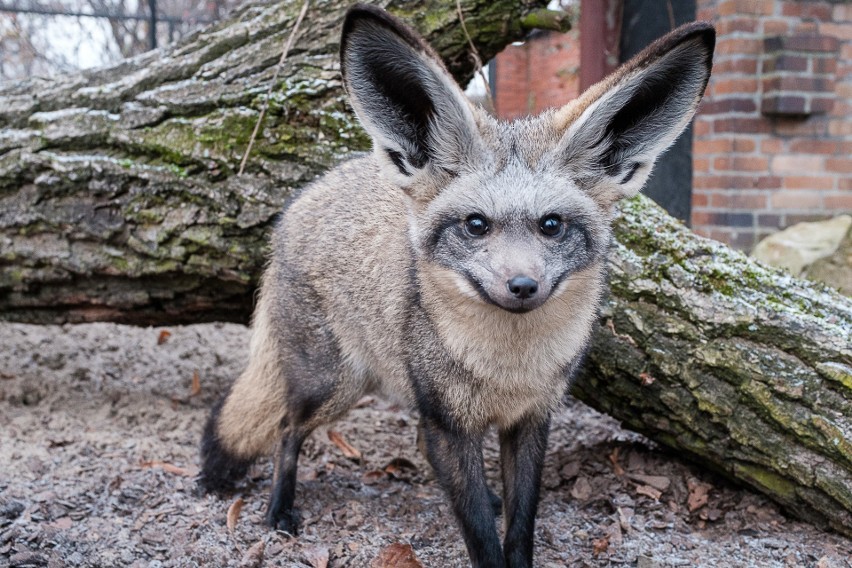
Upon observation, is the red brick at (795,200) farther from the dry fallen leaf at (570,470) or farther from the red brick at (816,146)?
the dry fallen leaf at (570,470)

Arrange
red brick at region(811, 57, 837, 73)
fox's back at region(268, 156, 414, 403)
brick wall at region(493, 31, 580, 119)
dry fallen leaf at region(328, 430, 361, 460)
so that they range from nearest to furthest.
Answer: fox's back at region(268, 156, 414, 403) → dry fallen leaf at region(328, 430, 361, 460) → red brick at region(811, 57, 837, 73) → brick wall at region(493, 31, 580, 119)

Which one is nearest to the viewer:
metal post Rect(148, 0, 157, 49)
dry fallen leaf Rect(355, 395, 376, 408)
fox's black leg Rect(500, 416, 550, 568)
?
fox's black leg Rect(500, 416, 550, 568)

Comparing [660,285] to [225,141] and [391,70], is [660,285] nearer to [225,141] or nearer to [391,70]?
[391,70]

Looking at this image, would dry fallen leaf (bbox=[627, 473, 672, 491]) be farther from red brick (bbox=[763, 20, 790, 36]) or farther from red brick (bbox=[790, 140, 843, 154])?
red brick (bbox=[763, 20, 790, 36])

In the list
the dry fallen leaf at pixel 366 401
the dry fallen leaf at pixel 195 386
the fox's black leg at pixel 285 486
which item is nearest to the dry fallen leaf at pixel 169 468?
the fox's black leg at pixel 285 486

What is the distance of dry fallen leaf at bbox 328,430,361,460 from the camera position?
13.3ft

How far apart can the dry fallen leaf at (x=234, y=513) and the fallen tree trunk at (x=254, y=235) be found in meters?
1.09

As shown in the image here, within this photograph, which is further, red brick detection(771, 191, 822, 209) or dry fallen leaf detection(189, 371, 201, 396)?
red brick detection(771, 191, 822, 209)

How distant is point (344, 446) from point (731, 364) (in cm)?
197

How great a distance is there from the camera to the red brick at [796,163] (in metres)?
6.44

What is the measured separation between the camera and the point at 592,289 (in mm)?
2729

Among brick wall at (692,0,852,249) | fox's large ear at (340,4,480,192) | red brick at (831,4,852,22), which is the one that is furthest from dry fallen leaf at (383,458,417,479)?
red brick at (831,4,852,22)

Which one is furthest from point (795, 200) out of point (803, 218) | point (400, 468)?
point (400, 468)

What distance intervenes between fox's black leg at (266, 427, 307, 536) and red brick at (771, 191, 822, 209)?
4725 millimetres
